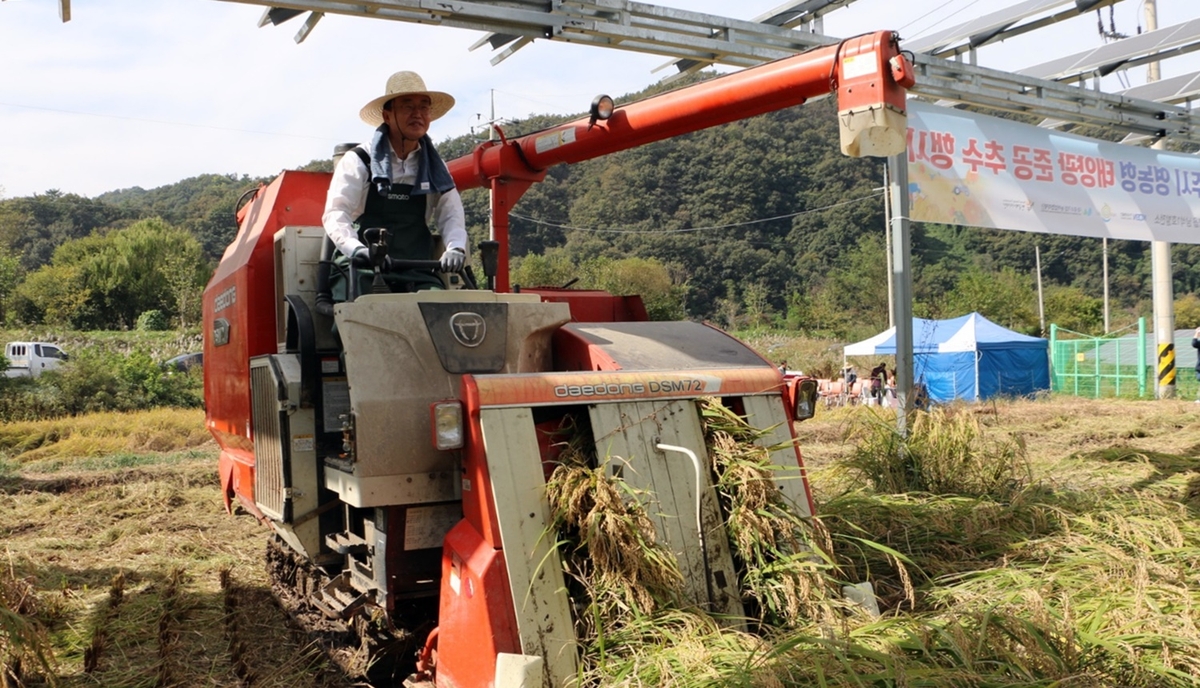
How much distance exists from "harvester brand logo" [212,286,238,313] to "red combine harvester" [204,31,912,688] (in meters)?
0.06

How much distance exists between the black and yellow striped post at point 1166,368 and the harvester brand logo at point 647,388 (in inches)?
712

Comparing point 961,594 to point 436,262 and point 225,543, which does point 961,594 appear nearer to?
point 436,262

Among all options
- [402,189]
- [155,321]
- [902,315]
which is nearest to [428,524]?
[402,189]

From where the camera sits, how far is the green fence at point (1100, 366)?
923 inches

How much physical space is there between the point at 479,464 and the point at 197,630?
3.09 meters

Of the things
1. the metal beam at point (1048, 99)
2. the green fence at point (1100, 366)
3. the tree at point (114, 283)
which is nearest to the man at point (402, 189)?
the metal beam at point (1048, 99)

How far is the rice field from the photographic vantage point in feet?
11.0

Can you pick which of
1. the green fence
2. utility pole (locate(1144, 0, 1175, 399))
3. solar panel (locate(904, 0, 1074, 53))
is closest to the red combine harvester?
solar panel (locate(904, 0, 1074, 53))

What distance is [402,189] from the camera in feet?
16.7

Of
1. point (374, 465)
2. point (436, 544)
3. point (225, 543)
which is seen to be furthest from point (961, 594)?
point (225, 543)

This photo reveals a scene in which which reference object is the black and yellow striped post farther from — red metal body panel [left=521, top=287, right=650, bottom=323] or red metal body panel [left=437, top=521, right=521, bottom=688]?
red metal body panel [left=437, top=521, right=521, bottom=688]

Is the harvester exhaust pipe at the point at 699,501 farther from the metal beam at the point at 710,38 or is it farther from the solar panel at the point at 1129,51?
the solar panel at the point at 1129,51

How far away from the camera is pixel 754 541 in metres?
3.91

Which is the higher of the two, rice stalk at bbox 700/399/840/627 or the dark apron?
the dark apron
